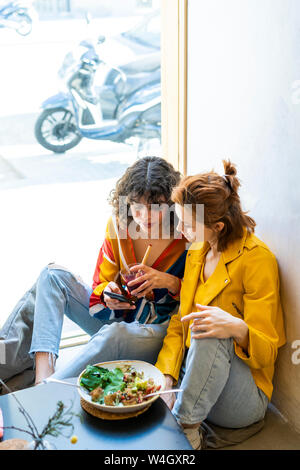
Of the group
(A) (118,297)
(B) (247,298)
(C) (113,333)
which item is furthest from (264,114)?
(C) (113,333)

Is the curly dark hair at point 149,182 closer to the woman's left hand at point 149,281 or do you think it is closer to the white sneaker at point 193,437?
the woman's left hand at point 149,281

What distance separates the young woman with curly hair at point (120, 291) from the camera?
1794 mm

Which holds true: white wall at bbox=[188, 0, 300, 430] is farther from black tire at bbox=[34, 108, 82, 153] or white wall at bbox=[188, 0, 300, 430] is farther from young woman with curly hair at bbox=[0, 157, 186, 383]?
black tire at bbox=[34, 108, 82, 153]

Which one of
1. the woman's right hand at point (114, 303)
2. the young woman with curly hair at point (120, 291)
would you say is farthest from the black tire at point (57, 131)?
the woman's right hand at point (114, 303)

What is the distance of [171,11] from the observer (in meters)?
2.22

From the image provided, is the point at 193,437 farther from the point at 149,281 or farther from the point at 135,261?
the point at 135,261

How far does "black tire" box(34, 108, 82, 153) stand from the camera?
2.38 m

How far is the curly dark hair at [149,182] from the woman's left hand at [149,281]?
247 mm

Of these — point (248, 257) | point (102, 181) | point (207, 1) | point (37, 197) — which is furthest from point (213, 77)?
point (37, 197)

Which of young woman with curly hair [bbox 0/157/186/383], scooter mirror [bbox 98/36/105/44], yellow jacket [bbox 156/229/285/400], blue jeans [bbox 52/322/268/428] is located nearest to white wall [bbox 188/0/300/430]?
yellow jacket [bbox 156/229/285/400]

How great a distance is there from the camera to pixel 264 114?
1.65m

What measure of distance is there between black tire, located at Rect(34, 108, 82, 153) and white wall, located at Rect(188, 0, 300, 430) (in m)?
0.73

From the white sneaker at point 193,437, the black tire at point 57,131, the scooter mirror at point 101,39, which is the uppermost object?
the scooter mirror at point 101,39

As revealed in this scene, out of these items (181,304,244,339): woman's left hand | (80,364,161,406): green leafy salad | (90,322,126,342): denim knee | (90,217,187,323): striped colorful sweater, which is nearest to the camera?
(80,364,161,406): green leafy salad
